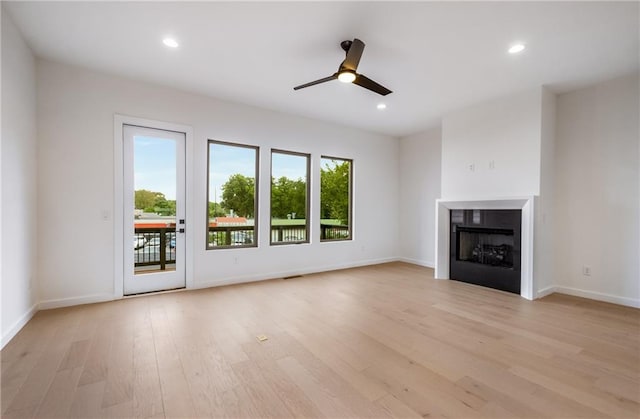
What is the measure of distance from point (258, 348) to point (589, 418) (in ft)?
7.52

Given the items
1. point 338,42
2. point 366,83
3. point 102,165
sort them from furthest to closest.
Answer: point 102,165 → point 366,83 → point 338,42

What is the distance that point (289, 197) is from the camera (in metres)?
5.39

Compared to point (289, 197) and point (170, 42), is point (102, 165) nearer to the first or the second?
point (170, 42)

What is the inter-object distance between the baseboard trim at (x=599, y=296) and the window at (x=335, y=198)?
12.0 feet

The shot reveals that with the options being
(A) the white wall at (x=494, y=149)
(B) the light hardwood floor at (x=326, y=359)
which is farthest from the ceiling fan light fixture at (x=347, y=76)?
(A) the white wall at (x=494, y=149)

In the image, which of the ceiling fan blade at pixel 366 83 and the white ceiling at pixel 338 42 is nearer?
the white ceiling at pixel 338 42

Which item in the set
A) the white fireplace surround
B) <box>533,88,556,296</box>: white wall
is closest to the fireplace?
the white fireplace surround

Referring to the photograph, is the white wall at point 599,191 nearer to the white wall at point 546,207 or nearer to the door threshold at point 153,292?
the white wall at point 546,207

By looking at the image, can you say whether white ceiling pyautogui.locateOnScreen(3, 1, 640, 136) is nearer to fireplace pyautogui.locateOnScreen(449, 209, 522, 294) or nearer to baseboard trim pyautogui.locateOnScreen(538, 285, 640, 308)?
fireplace pyautogui.locateOnScreen(449, 209, 522, 294)

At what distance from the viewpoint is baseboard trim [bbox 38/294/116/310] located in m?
3.39

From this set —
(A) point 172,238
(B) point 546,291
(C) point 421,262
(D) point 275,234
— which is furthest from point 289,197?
(B) point 546,291

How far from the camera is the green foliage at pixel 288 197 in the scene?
5203 mm

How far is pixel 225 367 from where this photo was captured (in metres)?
2.19

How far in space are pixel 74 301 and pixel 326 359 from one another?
11.1 feet
